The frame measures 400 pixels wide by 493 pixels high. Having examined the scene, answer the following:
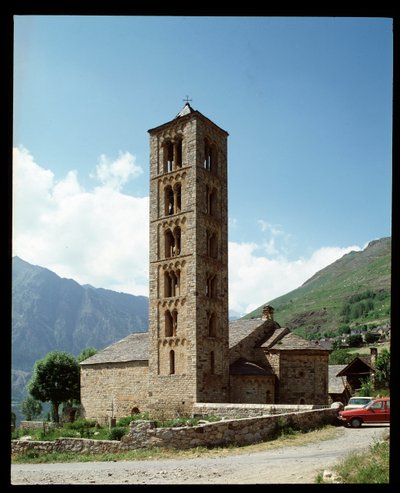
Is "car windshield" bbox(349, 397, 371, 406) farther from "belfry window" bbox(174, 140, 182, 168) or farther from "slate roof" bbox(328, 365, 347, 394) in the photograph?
"slate roof" bbox(328, 365, 347, 394)

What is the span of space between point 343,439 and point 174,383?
15.2m

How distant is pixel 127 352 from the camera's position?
39250mm

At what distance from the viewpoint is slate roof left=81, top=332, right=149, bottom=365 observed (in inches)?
1474

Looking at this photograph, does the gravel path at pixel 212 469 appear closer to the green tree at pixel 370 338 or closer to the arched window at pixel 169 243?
the arched window at pixel 169 243

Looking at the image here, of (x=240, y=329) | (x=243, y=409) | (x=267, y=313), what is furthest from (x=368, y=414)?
(x=267, y=313)

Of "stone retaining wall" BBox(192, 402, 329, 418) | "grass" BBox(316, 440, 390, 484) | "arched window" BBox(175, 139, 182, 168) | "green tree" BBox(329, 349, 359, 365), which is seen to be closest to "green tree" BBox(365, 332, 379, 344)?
"green tree" BBox(329, 349, 359, 365)

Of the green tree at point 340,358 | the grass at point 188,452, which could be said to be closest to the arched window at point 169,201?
the grass at point 188,452

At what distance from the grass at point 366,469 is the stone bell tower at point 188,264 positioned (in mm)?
19995

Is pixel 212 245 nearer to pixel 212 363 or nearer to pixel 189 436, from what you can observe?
pixel 212 363

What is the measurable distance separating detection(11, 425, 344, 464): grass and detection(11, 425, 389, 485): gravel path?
721 mm
